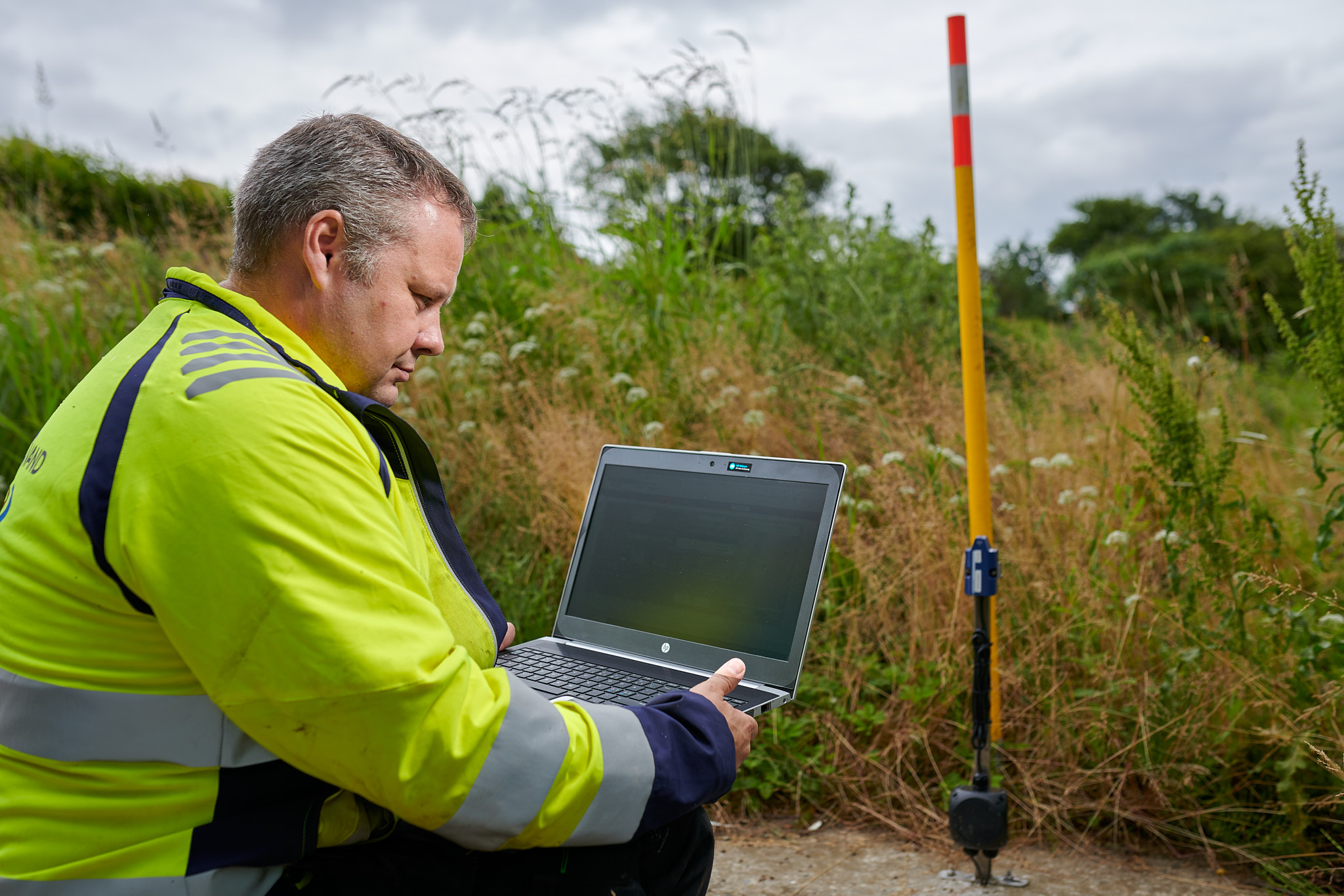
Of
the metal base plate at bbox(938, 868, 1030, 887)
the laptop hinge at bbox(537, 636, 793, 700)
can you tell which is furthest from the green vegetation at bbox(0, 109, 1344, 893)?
the laptop hinge at bbox(537, 636, 793, 700)

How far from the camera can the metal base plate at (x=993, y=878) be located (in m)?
2.33

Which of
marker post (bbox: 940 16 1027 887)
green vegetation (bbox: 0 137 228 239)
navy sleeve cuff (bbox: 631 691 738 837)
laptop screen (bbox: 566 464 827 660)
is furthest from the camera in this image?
green vegetation (bbox: 0 137 228 239)

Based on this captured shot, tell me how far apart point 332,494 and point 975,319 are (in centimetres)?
184

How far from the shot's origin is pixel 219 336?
1175 mm

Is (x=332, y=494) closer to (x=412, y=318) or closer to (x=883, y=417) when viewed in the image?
(x=412, y=318)

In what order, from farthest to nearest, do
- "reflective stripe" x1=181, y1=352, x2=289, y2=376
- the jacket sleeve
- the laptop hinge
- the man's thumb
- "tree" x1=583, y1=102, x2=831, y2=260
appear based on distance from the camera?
1. "tree" x1=583, y1=102, x2=831, y2=260
2. the laptop hinge
3. the man's thumb
4. "reflective stripe" x1=181, y1=352, x2=289, y2=376
5. the jacket sleeve

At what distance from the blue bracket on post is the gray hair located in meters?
1.57

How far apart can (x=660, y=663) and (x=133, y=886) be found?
99cm

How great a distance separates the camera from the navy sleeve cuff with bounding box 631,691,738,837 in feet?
3.97

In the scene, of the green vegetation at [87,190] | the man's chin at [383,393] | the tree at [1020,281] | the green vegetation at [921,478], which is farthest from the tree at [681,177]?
the green vegetation at [87,190]

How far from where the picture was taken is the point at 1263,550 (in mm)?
2967

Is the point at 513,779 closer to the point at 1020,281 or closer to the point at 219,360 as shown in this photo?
the point at 219,360

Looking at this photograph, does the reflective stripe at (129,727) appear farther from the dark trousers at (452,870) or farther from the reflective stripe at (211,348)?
the reflective stripe at (211,348)

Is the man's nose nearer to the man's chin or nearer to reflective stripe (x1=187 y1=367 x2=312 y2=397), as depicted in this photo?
the man's chin
